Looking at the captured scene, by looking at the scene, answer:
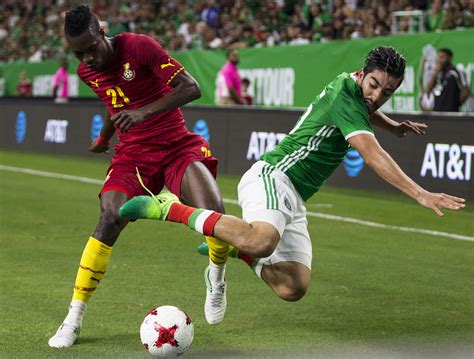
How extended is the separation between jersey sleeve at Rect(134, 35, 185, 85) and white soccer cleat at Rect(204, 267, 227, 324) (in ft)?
4.65

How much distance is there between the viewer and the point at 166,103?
20.8 ft

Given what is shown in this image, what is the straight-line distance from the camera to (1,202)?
13.9 metres

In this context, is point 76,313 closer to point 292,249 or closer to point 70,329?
point 70,329

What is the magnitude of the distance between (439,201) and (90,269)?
7.39 feet

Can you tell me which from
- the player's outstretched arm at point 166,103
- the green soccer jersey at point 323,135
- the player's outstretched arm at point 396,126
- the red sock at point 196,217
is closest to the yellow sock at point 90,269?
the red sock at point 196,217

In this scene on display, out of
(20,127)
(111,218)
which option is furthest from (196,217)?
(20,127)

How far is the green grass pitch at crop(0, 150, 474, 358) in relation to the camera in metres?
6.00

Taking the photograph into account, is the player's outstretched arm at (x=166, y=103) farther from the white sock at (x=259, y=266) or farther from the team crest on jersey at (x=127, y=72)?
the white sock at (x=259, y=266)

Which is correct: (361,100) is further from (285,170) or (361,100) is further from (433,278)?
(433,278)

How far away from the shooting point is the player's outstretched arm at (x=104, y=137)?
7.09 metres

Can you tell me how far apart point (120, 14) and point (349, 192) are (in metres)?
16.3

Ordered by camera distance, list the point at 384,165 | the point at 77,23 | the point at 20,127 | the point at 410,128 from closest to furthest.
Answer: the point at 384,165
the point at 77,23
the point at 410,128
the point at 20,127

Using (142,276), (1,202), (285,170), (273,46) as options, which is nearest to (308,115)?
(285,170)

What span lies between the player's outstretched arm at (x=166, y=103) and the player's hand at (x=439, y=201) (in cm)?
184
